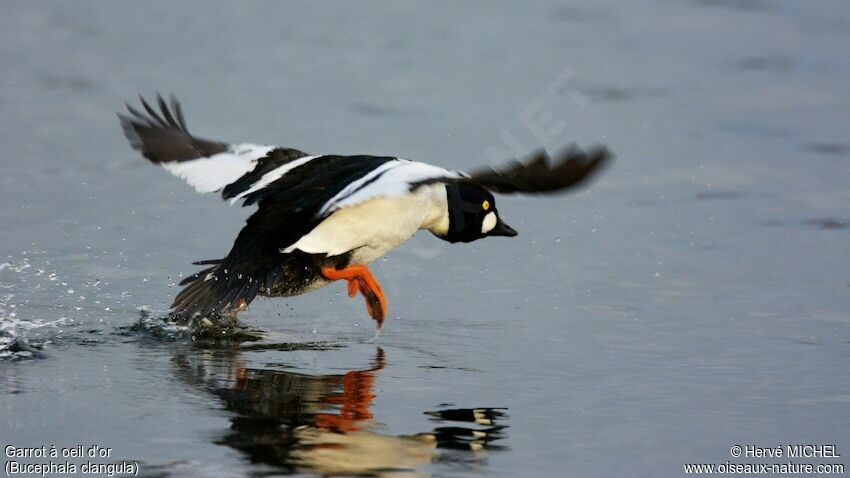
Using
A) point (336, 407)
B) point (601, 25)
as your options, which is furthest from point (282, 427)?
point (601, 25)

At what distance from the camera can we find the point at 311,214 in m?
7.24

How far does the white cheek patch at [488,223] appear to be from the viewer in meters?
8.15

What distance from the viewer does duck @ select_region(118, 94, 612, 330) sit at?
23.4ft

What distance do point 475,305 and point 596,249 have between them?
1.34 meters

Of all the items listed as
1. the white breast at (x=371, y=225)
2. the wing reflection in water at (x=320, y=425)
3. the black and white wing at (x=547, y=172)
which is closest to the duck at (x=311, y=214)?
the white breast at (x=371, y=225)

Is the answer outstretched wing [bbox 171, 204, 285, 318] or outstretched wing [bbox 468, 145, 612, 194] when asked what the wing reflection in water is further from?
outstretched wing [bbox 468, 145, 612, 194]

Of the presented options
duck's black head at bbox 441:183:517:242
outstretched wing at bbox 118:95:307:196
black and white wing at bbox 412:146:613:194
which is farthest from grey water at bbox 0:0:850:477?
black and white wing at bbox 412:146:613:194

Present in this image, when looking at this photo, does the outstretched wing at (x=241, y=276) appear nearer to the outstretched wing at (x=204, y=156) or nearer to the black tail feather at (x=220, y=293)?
the black tail feather at (x=220, y=293)

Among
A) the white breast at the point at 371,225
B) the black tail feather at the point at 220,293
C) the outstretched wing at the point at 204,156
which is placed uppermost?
the outstretched wing at the point at 204,156

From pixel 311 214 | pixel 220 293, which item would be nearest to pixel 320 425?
pixel 220 293

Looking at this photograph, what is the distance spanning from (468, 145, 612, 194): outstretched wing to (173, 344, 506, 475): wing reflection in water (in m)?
0.96

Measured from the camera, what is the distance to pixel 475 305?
810 cm

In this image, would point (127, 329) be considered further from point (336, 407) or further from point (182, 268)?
point (336, 407)

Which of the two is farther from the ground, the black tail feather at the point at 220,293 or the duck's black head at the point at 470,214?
the duck's black head at the point at 470,214
